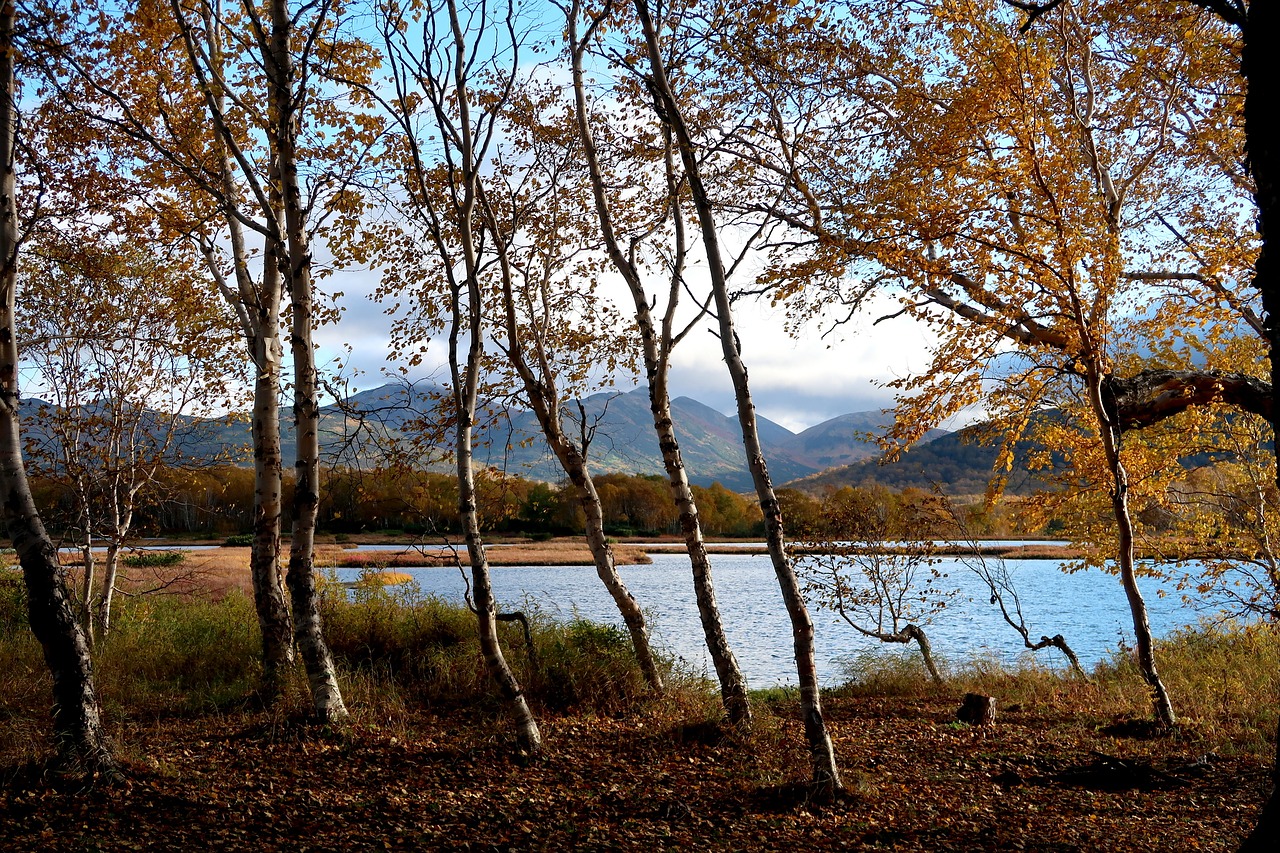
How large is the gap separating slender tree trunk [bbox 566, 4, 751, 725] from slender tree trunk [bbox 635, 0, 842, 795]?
1354mm

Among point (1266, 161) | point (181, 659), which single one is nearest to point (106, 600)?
point (181, 659)

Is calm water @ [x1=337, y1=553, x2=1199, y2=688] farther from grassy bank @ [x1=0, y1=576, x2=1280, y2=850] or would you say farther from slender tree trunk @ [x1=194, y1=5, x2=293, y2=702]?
slender tree trunk @ [x1=194, y1=5, x2=293, y2=702]

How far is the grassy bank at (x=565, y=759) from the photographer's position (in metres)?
4.77

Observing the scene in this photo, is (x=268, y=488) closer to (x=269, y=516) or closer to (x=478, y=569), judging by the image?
(x=269, y=516)

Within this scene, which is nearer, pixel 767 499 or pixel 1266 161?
pixel 1266 161

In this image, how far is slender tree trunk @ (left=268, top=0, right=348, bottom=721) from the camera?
6.56 metres

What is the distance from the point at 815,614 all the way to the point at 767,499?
1630 cm

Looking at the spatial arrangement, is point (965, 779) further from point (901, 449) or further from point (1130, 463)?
point (1130, 463)

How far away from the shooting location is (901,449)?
9086 mm

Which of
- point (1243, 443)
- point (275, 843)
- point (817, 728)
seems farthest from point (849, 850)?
point (1243, 443)

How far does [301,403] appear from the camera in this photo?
6738 millimetres

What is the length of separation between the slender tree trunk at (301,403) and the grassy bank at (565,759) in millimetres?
427

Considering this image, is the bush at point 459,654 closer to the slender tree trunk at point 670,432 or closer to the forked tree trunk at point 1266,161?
the slender tree trunk at point 670,432

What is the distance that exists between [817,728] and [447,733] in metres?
3.44
